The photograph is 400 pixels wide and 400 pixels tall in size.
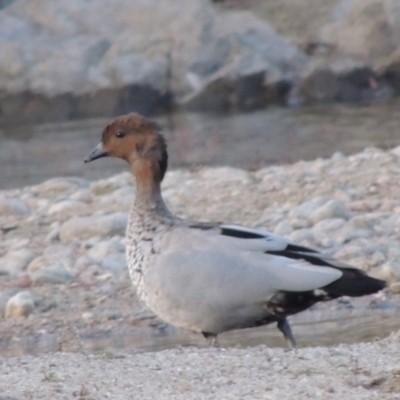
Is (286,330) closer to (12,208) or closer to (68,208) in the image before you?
(68,208)

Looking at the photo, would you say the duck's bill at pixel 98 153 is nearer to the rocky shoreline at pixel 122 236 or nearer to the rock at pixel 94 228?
the rocky shoreline at pixel 122 236

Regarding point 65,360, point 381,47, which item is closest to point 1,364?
point 65,360

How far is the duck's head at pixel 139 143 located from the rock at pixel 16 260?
6.43 feet

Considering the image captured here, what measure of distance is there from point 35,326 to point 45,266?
1.08 m

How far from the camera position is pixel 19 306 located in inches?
309

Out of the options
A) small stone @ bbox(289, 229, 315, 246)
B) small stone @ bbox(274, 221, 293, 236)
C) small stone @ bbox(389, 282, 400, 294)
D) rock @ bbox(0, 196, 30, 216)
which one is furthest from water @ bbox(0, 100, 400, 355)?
rock @ bbox(0, 196, 30, 216)

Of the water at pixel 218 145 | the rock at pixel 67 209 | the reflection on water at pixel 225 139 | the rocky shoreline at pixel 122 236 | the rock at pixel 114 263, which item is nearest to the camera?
the rocky shoreline at pixel 122 236

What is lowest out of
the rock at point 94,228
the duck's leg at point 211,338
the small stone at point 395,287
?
the rock at point 94,228

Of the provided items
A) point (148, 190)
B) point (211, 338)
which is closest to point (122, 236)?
point (148, 190)

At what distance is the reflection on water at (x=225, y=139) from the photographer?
567 inches

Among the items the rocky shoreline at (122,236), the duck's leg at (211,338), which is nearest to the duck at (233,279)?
the duck's leg at (211,338)

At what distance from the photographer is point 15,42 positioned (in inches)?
808

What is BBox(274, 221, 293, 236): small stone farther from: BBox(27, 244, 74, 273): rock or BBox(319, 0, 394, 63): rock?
BBox(319, 0, 394, 63): rock

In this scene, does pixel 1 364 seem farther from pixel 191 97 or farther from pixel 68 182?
pixel 191 97
